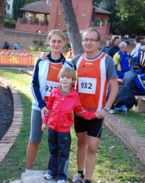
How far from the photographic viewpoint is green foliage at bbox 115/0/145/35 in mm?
45559

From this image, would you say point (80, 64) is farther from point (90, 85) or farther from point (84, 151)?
point (84, 151)

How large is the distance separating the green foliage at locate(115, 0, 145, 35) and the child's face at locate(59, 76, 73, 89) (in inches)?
1605

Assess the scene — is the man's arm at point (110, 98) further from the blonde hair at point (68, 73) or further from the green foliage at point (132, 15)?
the green foliage at point (132, 15)

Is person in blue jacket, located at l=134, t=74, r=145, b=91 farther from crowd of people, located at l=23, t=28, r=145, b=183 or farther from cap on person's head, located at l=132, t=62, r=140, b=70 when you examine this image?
crowd of people, located at l=23, t=28, r=145, b=183

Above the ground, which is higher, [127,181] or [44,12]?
[44,12]

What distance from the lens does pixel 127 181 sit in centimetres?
460

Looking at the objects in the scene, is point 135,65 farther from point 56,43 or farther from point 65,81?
point 65,81

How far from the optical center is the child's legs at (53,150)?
12.9ft

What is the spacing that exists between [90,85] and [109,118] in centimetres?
375

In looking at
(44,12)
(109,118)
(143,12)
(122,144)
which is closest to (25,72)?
(109,118)

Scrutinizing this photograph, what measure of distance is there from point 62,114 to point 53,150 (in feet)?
1.44

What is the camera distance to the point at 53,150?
3.99 meters

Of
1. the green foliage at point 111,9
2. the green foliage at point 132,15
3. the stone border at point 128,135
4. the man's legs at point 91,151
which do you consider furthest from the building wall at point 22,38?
the man's legs at point 91,151

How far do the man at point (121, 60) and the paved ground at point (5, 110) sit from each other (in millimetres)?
3012
